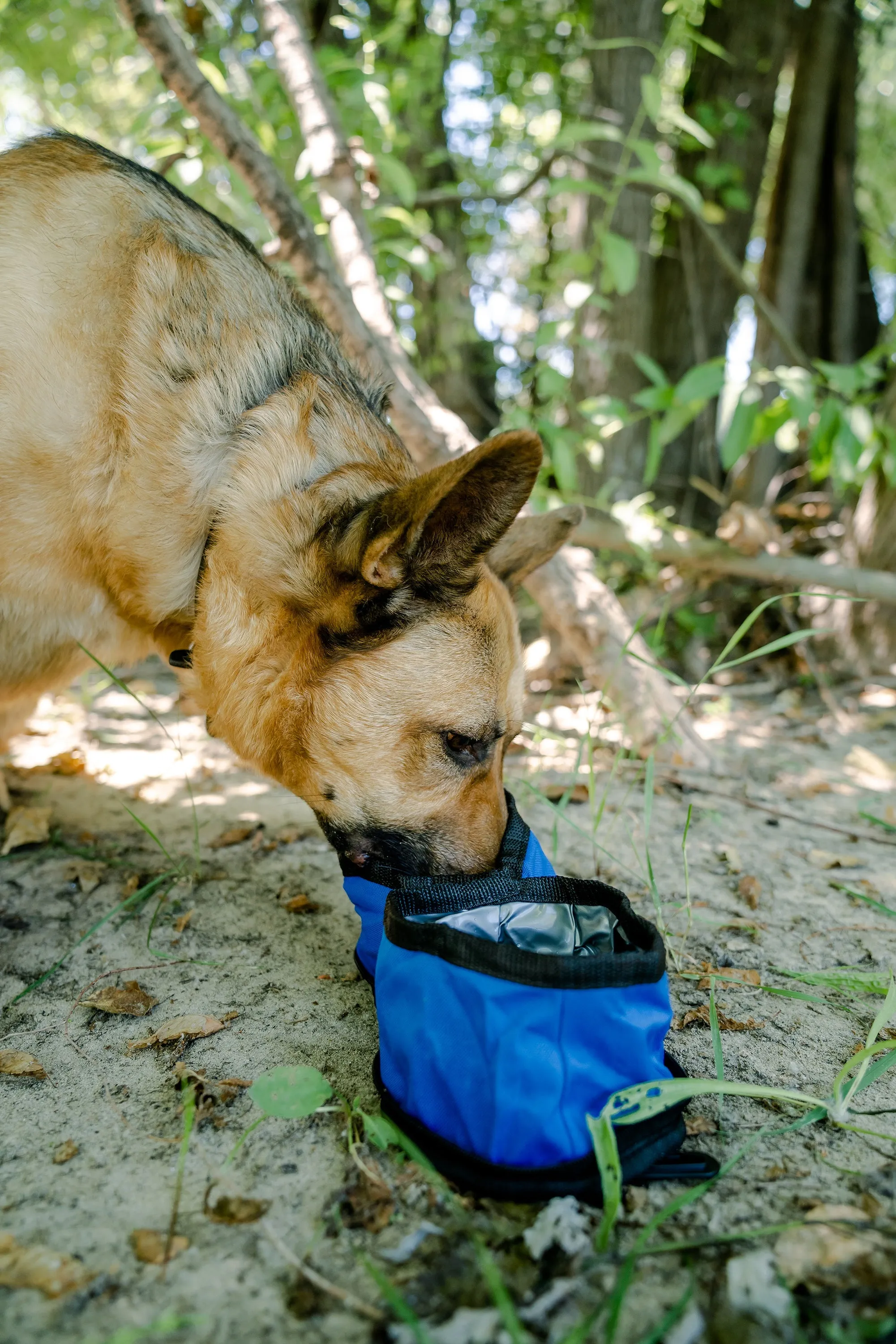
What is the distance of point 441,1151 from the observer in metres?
1.50

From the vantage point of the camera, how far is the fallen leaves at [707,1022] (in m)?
2.02

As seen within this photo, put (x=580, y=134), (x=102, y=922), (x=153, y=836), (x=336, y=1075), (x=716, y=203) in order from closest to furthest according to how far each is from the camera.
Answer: (x=336, y=1075)
(x=102, y=922)
(x=153, y=836)
(x=580, y=134)
(x=716, y=203)

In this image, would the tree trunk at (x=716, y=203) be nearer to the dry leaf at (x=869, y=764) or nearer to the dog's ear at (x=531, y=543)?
the dry leaf at (x=869, y=764)

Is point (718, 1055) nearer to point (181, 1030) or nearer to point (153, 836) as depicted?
point (181, 1030)

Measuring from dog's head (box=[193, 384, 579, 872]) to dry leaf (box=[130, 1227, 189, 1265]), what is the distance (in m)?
0.93

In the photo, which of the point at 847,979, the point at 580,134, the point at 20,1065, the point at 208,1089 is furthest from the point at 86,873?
the point at 580,134

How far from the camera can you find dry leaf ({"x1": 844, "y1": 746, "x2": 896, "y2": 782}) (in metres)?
4.01

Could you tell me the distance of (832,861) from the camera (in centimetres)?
300

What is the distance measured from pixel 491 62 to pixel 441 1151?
8.46m

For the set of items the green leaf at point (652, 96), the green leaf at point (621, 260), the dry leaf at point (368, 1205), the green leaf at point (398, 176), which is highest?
the green leaf at point (652, 96)

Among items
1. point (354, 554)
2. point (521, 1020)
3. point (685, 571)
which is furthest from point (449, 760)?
point (685, 571)

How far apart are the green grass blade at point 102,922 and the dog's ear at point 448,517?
122 cm

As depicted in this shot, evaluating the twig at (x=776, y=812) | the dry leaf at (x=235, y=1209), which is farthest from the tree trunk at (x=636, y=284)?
the dry leaf at (x=235, y=1209)

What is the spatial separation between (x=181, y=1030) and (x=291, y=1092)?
49 cm
